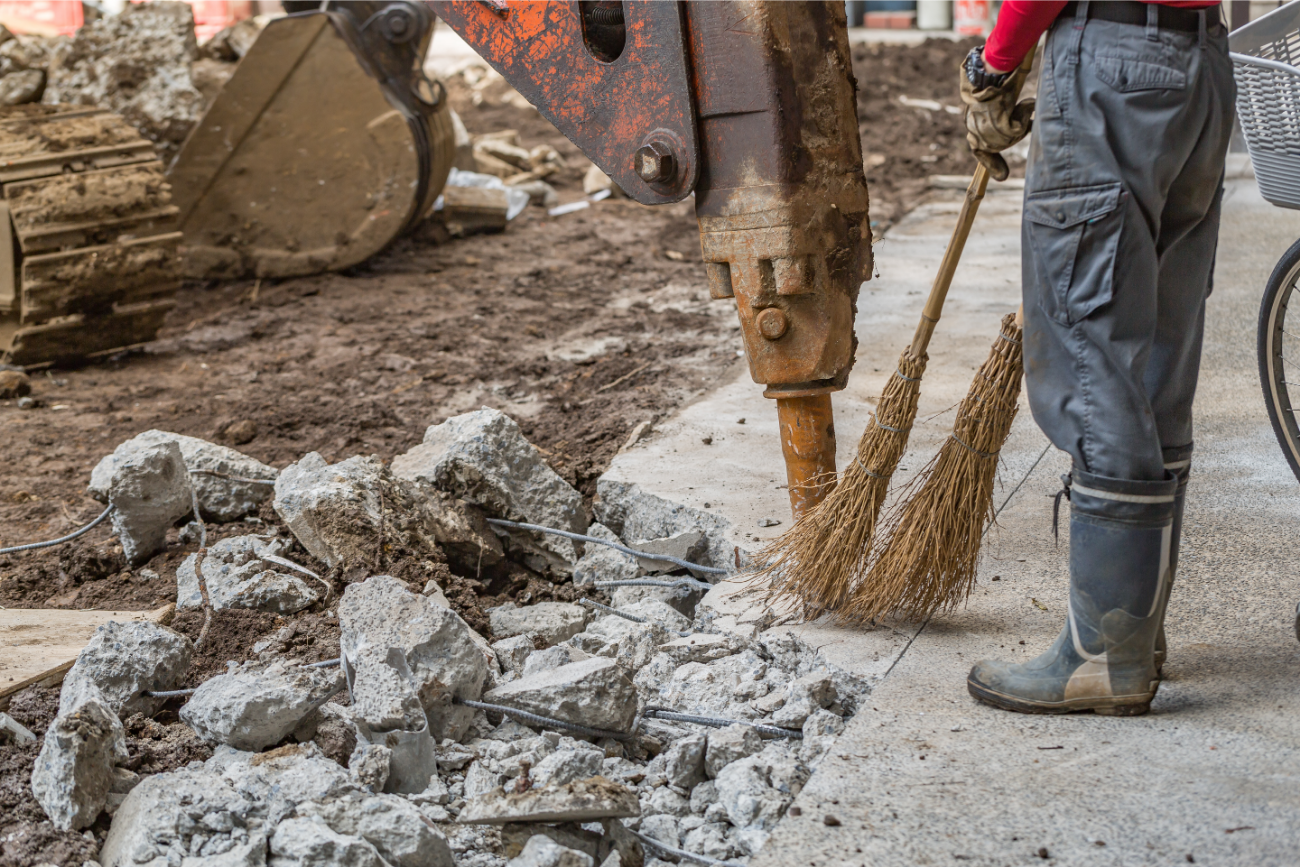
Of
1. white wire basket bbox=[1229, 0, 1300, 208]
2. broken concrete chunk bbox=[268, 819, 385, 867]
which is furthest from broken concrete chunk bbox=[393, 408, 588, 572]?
white wire basket bbox=[1229, 0, 1300, 208]

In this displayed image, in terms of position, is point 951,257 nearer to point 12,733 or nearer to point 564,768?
point 564,768

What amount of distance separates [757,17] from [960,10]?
552 inches

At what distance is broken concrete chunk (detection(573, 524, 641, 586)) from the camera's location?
10.1 ft

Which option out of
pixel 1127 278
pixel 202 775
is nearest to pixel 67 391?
pixel 202 775

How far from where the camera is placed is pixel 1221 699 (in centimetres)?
214

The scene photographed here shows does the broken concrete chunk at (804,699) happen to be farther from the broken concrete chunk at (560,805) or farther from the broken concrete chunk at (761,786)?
the broken concrete chunk at (560,805)

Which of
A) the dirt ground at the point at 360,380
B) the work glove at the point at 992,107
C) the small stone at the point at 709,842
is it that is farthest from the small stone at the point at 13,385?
the work glove at the point at 992,107

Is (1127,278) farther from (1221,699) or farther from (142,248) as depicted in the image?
(142,248)

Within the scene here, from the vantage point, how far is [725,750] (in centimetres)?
214

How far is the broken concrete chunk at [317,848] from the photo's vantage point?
1.82m

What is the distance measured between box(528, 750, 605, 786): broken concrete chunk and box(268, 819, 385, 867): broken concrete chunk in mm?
351

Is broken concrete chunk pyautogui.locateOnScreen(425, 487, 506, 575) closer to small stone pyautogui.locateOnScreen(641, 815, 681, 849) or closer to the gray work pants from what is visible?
small stone pyautogui.locateOnScreen(641, 815, 681, 849)

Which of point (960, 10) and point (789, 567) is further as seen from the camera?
→ point (960, 10)

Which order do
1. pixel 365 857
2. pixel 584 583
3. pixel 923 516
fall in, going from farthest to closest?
pixel 584 583, pixel 923 516, pixel 365 857
